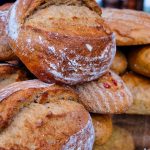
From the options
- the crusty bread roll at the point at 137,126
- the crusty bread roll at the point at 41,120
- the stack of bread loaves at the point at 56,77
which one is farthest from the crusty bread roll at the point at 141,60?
the crusty bread roll at the point at 41,120

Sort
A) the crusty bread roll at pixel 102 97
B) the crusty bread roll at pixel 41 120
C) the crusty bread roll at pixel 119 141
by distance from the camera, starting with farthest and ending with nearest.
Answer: the crusty bread roll at pixel 119 141 → the crusty bread roll at pixel 102 97 → the crusty bread roll at pixel 41 120

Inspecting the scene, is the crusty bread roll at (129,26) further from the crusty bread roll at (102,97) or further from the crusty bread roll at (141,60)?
the crusty bread roll at (102,97)

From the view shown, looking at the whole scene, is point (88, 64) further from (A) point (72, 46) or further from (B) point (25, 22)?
(B) point (25, 22)

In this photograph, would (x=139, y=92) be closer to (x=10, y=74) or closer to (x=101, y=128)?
(x=101, y=128)

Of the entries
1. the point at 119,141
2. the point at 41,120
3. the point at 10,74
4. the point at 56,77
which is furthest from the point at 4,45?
the point at 119,141

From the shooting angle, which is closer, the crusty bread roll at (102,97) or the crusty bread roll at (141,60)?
the crusty bread roll at (102,97)

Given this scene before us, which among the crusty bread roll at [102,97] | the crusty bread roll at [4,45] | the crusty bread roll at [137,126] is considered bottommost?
the crusty bread roll at [137,126]
